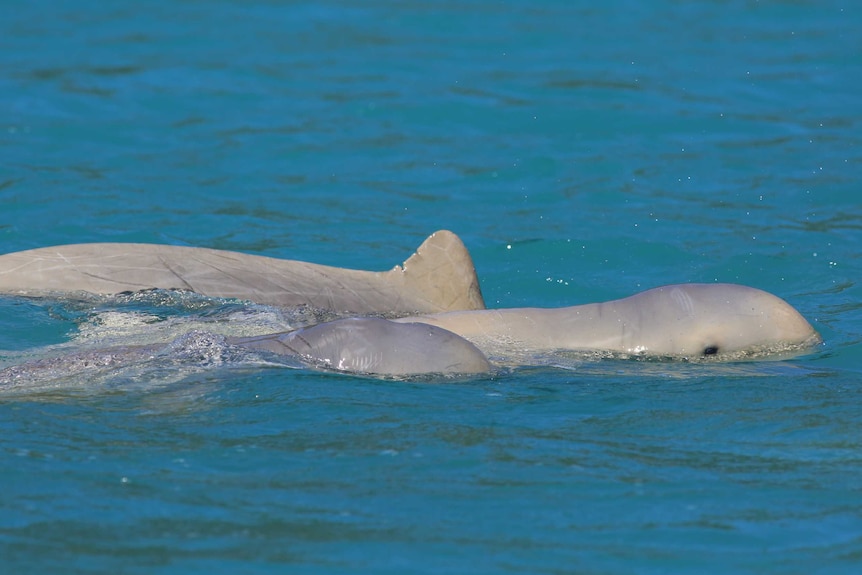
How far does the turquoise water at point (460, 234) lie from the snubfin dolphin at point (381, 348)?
6.5 inches

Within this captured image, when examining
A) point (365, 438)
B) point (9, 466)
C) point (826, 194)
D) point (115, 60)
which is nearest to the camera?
point (9, 466)

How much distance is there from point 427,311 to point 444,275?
10.9 inches

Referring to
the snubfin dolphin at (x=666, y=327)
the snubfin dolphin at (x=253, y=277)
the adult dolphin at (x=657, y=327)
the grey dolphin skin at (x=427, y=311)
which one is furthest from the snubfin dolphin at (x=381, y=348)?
the snubfin dolphin at (x=253, y=277)

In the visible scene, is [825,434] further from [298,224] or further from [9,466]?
[298,224]

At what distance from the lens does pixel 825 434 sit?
5.67m

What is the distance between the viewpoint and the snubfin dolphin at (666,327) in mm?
7066

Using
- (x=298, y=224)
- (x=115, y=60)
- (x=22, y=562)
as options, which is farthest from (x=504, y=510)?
(x=115, y=60)

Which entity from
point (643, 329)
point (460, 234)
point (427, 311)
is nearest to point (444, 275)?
point (427, 311)

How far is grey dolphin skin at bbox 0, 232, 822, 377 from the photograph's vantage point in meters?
6.31

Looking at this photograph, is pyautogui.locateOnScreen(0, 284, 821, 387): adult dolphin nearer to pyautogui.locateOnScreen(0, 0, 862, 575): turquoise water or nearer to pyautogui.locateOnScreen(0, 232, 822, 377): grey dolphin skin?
pyautogui.locateOnScreen(0, 232, 822, 377): grey dolphin skin

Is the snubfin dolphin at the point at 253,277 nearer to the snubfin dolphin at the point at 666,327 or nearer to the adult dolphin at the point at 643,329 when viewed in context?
the adult dolphin at the point at 643,329

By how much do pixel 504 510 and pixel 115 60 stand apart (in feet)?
36.2

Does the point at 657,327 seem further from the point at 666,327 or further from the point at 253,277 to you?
the point at 253,277


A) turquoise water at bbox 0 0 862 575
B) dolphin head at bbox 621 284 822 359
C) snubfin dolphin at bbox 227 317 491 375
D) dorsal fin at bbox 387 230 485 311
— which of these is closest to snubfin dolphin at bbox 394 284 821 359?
dolphin head at bbox 621 284 822 359
